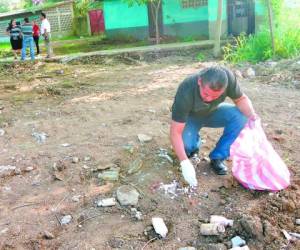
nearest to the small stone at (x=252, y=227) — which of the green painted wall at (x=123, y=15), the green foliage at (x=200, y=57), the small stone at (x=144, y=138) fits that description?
the small stone at (x=144, y=138)

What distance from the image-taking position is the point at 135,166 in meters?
3.80

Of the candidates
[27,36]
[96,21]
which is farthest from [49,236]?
[96,21]

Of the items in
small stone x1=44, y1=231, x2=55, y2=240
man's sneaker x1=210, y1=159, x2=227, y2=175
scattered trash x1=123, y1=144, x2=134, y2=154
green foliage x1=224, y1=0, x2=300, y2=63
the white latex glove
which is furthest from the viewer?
green foliage x1=224, y1=0, x2=300, y2=63

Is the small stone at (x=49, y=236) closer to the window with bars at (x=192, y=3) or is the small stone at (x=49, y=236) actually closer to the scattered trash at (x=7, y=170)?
the scattered trash at (x=7, y=170)

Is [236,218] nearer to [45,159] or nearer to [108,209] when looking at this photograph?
[108,209]

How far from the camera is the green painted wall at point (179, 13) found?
13.5 meters

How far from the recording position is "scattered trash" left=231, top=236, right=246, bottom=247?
8.86ft

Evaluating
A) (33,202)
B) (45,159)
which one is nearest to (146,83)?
(45,159)

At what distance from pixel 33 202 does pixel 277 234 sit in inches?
76.2

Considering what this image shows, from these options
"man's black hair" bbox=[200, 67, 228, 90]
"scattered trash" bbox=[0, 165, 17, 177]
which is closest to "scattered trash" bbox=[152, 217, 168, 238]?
"man's black hair" bbox=[200, 67, 228, 90]

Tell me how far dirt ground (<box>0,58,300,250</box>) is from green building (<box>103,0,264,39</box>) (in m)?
5.53

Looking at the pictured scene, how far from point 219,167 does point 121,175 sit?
870mm

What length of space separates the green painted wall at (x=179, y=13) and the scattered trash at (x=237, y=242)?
1156cm

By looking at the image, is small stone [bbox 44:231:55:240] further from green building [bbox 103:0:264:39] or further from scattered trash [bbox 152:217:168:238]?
green building [bbox 103:0:264:39]
